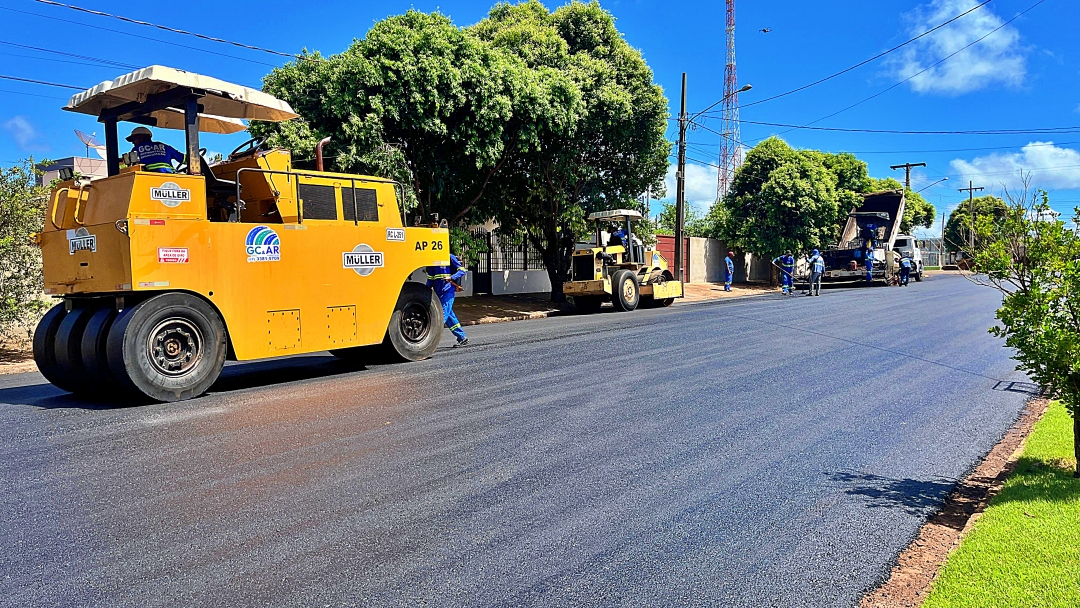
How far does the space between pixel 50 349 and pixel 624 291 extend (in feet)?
48.6

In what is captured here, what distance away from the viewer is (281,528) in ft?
13.8

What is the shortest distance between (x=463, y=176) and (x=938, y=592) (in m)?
15.8

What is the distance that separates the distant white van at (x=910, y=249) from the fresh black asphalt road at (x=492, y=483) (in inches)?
1184

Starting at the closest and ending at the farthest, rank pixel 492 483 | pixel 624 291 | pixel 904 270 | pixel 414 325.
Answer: pixel 492 483 < pixel 414 325 < pixel 624 291 < pixel 904 270

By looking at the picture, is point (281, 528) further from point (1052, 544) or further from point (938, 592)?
point (1052, 544)

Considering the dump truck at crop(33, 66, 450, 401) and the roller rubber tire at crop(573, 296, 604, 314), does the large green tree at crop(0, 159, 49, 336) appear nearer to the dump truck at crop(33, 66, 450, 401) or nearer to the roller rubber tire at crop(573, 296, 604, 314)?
the dump truck at crop(33, 66, 450, 401)

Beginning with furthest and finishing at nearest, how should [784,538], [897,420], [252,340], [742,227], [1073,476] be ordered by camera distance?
[742,227], [252,340], [897,420], [1073,476], [784,538]

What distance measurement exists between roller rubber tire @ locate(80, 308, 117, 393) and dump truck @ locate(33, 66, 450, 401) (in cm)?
1

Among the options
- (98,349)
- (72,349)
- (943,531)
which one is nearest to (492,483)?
(943,531)

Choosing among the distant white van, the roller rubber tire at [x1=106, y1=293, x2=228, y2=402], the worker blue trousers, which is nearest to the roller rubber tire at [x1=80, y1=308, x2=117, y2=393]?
the roller rubber tire at [x1=106, y1=293, x2=228, y2=402]

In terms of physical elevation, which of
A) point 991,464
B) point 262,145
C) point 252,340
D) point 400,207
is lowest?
point 991,464

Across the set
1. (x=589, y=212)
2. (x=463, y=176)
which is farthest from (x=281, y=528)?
(x=589, y=212)

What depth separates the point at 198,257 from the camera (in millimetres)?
7973

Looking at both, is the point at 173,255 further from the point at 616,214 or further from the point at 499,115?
the point at 616,214
